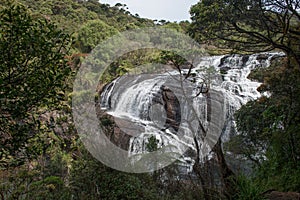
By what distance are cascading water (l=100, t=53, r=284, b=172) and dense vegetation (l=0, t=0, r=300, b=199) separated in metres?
2.89

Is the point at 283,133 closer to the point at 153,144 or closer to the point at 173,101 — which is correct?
the point at 153,144

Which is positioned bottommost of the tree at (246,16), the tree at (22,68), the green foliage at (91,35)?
the tree at (22,68)

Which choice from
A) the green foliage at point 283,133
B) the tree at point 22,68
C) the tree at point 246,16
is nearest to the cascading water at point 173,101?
the green foliage at point 283,133

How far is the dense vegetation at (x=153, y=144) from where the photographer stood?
2.29m

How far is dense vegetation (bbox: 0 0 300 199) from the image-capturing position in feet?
7.50

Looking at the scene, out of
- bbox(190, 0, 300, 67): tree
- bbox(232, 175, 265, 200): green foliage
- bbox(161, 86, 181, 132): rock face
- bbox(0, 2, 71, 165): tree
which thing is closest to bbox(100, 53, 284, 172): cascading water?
bbox(161, 86, 181, 132): rock face

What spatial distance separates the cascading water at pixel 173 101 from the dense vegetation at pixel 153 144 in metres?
2.89

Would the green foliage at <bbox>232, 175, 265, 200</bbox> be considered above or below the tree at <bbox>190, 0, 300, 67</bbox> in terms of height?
below

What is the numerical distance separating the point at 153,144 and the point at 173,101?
15.3 feet

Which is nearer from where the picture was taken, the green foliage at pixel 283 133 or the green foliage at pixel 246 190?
the green foliage at pixel 246 190

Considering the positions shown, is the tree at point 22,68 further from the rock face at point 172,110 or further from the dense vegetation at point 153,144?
the rock face at point 172,110

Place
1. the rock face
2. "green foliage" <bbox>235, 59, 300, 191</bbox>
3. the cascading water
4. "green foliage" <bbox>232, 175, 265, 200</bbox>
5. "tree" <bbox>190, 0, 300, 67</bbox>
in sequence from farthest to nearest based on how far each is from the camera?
1. the rock face
2. the cascading water
3. "green foliage" <bbox>235, 59, 300, 191</bbox>
4. "tree" <bbox>190, 0, 300, 67</bbox>
5. "green foliage" <bbox>232, 175, 265, 200</bbox>

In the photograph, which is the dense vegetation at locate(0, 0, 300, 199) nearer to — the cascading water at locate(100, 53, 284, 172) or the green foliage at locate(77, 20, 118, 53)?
the cascading water at locate(100, 53, 284, 172)

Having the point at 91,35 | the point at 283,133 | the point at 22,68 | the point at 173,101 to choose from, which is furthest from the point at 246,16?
the point at 91,35
